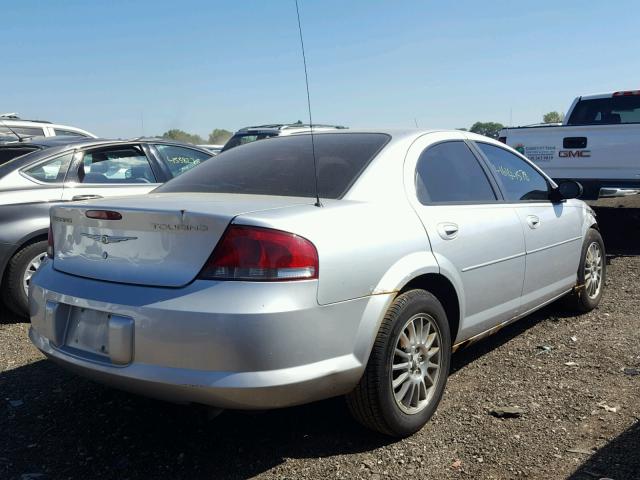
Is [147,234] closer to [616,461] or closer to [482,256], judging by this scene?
[482,256]

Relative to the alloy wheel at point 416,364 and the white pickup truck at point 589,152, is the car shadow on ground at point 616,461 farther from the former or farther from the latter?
the white pickup truck at point 589,152

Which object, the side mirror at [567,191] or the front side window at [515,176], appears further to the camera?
the side mirror at [567,191]

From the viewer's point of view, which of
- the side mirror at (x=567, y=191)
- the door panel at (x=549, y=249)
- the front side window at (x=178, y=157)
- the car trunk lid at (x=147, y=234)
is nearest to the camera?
the car trunk lid at (x=147, y=234)

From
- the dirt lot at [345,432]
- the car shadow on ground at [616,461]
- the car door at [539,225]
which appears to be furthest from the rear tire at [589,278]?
the car shadow on ground at [616,461]

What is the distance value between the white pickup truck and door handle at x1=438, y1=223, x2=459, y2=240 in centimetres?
479

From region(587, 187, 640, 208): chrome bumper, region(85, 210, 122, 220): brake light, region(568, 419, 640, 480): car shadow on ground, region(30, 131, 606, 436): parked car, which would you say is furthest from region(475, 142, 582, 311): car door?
region(587, 187, 640, 208): chrome bumper

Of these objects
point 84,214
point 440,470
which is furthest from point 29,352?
point 440,470

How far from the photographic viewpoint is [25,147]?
5.96m

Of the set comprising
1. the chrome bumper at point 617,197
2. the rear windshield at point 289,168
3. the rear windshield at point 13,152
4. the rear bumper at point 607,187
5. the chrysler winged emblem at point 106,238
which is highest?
the rear windshield at point 13,152

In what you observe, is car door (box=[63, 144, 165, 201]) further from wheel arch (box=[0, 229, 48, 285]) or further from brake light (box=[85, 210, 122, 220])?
brake light (box=[85, 210, 122, 220])

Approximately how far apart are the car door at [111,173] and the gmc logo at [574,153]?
533 centimetres

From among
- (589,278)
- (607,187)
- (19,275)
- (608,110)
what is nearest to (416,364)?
(589,278)

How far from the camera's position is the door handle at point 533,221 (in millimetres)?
4238

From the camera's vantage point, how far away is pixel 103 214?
9.64 ft
